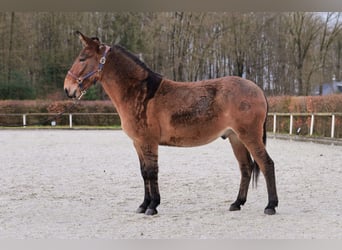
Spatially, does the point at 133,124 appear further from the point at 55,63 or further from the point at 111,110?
the point at 111,110

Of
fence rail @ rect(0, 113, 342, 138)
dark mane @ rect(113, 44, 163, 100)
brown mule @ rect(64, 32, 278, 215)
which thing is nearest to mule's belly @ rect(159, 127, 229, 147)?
brown mule @ rect(64, 32, 278, 215)

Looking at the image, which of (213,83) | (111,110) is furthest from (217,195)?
(111,110)

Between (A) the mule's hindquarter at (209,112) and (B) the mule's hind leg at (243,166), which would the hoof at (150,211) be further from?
(B) the mule's hind leg at (243,166)

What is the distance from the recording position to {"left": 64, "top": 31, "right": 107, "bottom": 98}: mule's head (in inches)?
166

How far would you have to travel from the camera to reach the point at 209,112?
4234 millimetres

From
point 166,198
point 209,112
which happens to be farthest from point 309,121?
point 209,112

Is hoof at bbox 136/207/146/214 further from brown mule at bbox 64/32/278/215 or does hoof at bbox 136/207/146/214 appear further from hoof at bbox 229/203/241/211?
hoof at bbox 229/203/241/211

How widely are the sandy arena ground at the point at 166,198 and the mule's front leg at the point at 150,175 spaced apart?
0.12m

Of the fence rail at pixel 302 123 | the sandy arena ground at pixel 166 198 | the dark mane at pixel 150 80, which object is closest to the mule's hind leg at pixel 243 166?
the sandy arena ground at pixel 166 198

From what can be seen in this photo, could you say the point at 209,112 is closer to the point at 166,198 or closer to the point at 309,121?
the point at 166,198

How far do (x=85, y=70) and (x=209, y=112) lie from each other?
4.33 ft

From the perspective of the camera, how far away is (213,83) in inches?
171

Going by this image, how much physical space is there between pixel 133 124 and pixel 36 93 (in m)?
9.25

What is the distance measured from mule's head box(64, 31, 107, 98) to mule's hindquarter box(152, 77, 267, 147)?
0.68m
